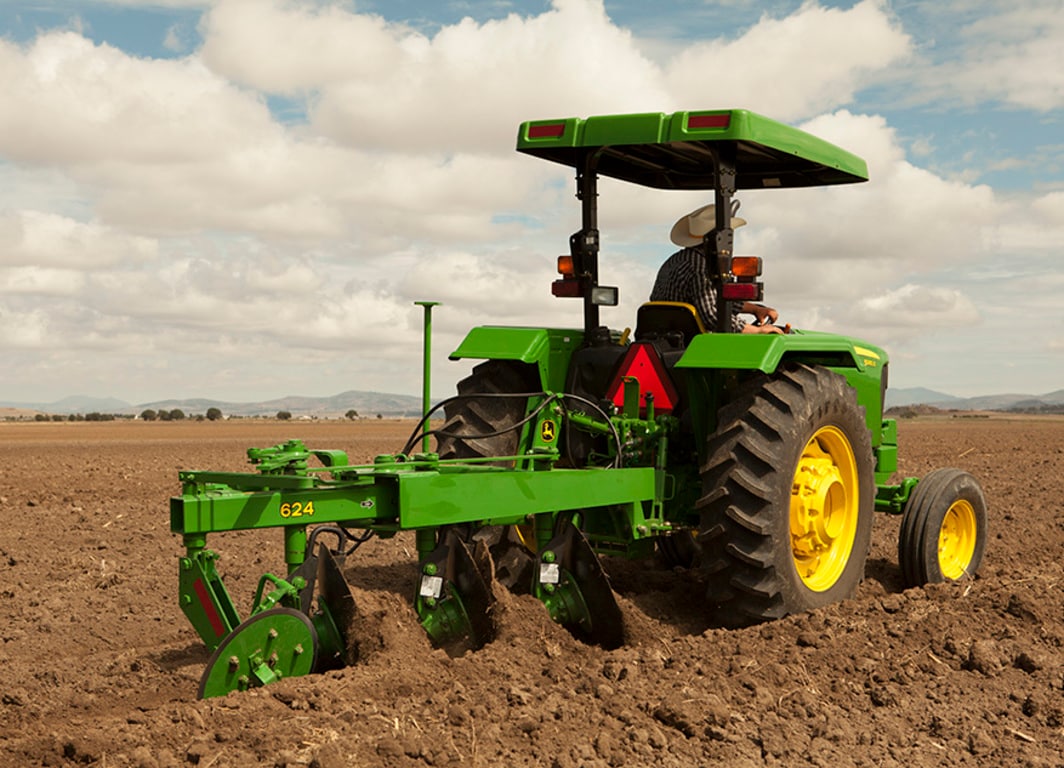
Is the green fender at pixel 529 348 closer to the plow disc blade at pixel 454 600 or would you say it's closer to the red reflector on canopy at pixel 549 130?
the red reflector on canopy at pixel 549 130

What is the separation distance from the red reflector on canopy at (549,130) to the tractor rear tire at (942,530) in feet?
10.7

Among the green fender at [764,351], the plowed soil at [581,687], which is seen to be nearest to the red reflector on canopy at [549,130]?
the green fender at [764,351]

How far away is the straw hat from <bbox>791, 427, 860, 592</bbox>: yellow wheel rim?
4.60 ft

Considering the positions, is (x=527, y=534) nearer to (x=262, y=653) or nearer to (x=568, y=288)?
A: (x=568, y=288)

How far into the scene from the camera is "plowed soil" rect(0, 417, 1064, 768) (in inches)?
156

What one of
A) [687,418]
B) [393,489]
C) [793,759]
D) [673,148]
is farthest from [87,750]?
[673,148]

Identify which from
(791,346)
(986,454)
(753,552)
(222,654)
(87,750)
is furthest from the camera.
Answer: (986,454)

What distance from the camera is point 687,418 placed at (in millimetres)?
6246

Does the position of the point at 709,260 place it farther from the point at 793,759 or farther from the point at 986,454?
the point at 986,454

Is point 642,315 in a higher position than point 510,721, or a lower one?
higher

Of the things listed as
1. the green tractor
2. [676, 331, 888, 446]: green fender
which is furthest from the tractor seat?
[676, 331, 888, 446]: green fender

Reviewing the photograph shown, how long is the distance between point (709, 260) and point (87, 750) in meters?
3.88

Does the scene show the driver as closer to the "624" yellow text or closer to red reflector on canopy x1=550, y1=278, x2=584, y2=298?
red reflector on canopy x1=550, y1=278, x2=584, y2=298

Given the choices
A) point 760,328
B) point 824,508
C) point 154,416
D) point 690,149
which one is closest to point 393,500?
point 824,508
